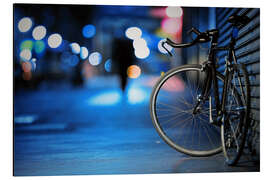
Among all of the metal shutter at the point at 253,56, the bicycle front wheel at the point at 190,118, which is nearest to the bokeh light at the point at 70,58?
the bicycle front wheel at the point at 190,118

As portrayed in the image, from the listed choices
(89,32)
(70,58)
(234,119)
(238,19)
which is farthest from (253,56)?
(89,32)

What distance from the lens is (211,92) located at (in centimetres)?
242

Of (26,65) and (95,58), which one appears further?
(95,58)

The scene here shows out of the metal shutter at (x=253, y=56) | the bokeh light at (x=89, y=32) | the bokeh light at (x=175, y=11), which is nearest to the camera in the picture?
the metal shutter at (x=253, y=56)

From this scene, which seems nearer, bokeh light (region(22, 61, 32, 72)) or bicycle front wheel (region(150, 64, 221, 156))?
bicycle front wheel (region(150, 64, 221, 156))

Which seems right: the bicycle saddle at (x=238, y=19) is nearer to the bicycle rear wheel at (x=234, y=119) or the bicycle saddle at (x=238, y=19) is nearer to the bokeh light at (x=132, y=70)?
the bicycle rear wheel at (x=234, y=119)

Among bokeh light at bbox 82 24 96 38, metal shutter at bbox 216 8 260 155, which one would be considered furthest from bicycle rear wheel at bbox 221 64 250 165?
bokeh light at bbox 82 24 96 38

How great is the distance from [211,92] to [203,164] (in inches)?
22.0

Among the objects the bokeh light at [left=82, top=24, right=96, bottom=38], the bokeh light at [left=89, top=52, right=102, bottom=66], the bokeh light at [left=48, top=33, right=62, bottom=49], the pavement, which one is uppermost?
the bokeh light at [left=82, top=24, right=96, bottom=38]

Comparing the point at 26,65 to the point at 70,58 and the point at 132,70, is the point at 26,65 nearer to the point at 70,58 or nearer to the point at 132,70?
the point at 70,58

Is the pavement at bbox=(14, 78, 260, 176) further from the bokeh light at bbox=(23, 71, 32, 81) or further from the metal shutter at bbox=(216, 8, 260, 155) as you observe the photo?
the bokeh light at bbox=(23, 71, 32, 81)

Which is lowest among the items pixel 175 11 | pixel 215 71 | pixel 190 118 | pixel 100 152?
pixel 100 152
